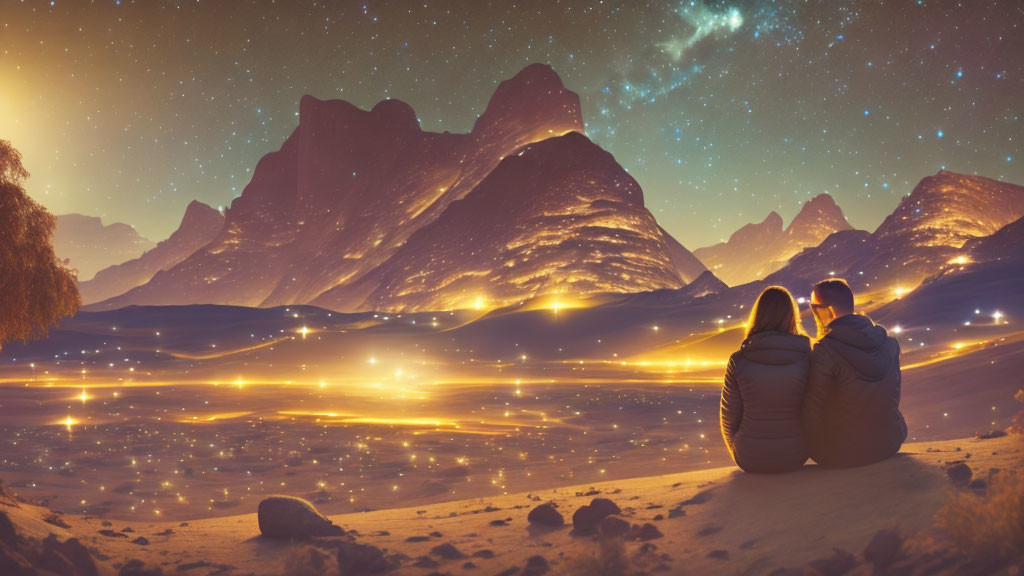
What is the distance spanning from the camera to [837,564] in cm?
494

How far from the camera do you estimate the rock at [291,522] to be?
782 centimetres

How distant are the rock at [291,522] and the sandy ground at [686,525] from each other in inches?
6.6

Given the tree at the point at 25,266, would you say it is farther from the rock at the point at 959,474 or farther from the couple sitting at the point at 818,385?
the rock at the point at 959,474

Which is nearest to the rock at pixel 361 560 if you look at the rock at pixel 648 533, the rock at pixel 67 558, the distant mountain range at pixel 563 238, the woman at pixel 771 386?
the rock at pixel 67 558

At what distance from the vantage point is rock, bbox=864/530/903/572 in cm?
475

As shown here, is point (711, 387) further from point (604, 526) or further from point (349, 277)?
point (349, 277)

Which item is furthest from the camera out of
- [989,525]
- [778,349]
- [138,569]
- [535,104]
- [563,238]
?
[535,104]

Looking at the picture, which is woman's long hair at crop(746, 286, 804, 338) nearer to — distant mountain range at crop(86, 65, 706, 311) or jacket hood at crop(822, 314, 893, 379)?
jacket hood at crop(822, 314, 893, 379)

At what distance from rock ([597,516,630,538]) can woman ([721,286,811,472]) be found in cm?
141

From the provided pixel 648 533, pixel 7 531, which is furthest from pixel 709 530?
pixel 7 531

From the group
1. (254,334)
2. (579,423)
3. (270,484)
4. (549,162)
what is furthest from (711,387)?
(549,162)

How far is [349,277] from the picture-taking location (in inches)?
6678

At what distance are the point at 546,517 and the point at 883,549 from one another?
3.87 metres

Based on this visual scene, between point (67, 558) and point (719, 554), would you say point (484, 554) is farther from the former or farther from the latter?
point (67, 558)
